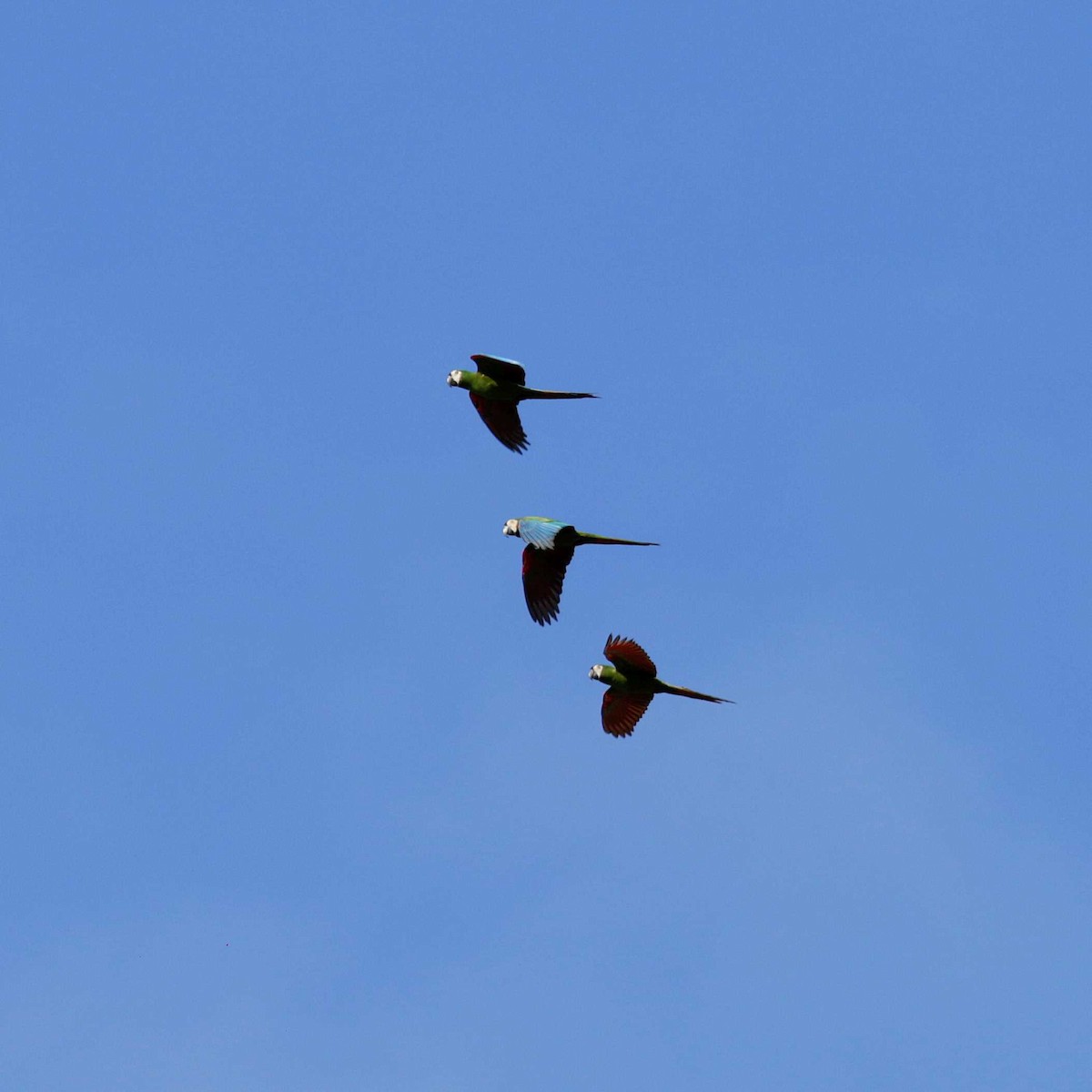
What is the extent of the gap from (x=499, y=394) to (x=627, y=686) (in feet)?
21.0

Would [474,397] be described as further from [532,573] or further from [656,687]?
[656,687]

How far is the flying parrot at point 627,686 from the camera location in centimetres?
3072

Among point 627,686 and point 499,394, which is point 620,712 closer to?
point 627,686

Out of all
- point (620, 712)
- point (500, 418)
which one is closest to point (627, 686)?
point (620, 712)

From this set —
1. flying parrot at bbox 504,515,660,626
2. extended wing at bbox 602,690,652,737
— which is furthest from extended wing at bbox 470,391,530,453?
extended wing at bbox 602,690,652,737

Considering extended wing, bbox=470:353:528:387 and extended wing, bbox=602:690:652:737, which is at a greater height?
extended wing, bbox=470:353:528:387

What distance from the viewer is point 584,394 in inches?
1210

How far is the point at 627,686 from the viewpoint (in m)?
31.4

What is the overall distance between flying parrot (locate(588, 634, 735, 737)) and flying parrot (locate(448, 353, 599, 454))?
15.5ft

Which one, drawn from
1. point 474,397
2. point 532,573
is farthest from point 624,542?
point 474,397

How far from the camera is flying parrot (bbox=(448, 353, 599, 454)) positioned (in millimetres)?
31672

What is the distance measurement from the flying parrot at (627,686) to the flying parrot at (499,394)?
4.73 meters

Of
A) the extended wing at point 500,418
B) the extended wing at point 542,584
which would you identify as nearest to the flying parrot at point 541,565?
the extended wing at point 542,584

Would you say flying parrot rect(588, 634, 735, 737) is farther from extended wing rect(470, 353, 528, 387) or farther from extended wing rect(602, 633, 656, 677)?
extended wing rect(470, 353, 528, 387)
